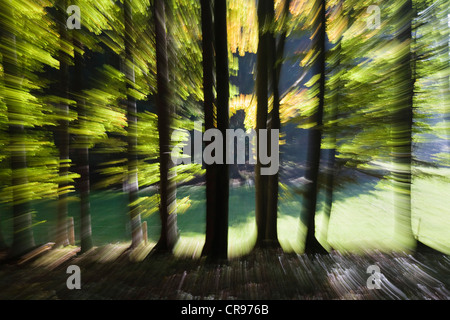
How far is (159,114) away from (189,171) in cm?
190

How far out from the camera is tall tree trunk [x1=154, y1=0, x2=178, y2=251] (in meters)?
4.16

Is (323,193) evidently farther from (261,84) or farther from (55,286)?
(55,286)

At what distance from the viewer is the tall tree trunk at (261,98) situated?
4285 millimetres

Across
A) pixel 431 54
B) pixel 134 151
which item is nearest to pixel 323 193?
pixel 431 54

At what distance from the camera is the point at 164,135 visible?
4.38 m

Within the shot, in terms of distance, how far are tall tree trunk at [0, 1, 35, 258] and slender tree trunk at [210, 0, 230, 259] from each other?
4.46 m

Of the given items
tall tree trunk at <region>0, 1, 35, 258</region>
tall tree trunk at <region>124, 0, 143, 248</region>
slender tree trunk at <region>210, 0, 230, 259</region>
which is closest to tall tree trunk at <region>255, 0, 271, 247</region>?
slender tree trunk at <region>210, 0, 230, 259</region>

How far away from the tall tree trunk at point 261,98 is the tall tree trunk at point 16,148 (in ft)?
18.2

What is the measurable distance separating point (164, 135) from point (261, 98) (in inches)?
109

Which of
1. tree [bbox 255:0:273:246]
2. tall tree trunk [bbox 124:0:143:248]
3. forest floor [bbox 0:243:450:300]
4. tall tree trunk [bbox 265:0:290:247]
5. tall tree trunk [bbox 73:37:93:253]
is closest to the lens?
forest floor [bbox 0:243:450:300]

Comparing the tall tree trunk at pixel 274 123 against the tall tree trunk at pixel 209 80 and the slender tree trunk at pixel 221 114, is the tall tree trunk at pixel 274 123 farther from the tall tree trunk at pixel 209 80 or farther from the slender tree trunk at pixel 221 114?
the tall tree trunk at pixel 209 80

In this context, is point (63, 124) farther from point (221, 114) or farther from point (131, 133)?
point (221, 114)

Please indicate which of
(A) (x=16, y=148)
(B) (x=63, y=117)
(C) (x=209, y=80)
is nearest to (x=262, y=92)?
(C) (x=209, y=80)

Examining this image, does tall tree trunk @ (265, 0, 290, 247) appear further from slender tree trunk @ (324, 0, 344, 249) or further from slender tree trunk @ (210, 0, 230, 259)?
slender tree trunk @ (210, 0, 230, 259)
